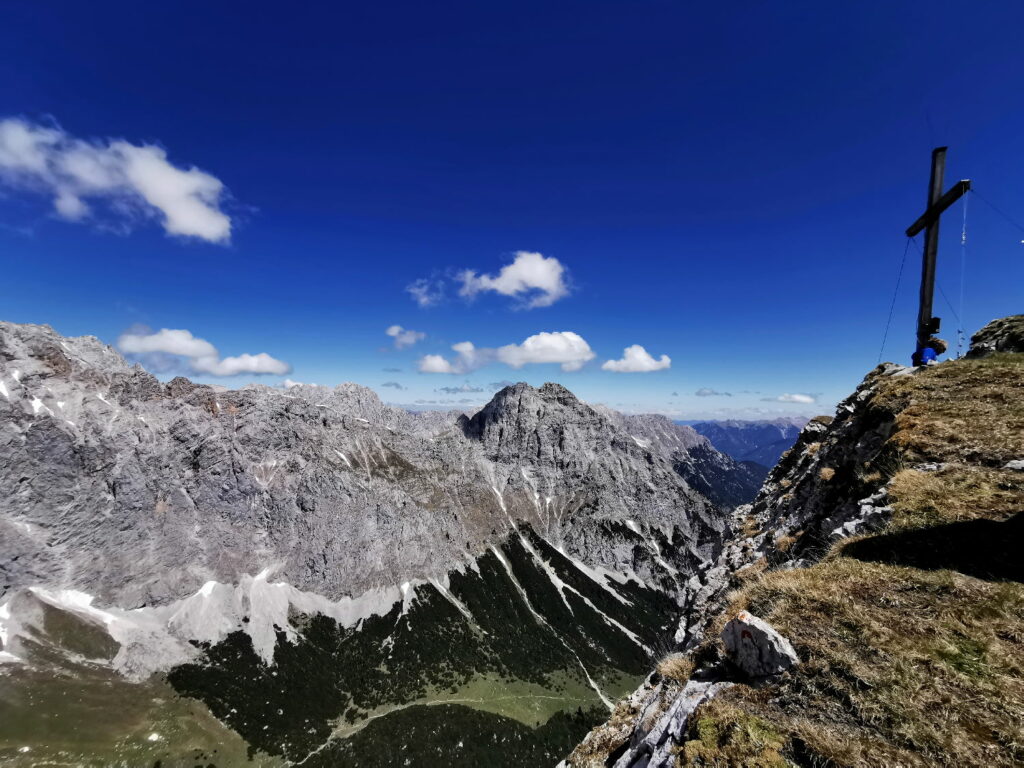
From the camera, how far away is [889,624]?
10.1 meters

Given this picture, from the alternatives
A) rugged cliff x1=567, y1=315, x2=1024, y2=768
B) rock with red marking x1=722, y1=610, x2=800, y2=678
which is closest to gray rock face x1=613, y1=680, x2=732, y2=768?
rugged cliff x1=567, y1=315, x2=1024, y2=768

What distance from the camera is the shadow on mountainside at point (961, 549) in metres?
11.4

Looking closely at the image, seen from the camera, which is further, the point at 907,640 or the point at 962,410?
the point at 962,410

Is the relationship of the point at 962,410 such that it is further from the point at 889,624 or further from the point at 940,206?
the point at 889,624

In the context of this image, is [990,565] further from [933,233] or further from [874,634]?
[933,233]

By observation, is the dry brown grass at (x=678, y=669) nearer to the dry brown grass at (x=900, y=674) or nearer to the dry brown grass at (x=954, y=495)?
the dry brown grass at (x=900, y=674)

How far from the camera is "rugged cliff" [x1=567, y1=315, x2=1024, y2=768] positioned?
25.1 feet

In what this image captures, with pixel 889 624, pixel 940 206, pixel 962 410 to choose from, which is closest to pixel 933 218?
pixel 940 206

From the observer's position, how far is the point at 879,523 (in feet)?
49.7

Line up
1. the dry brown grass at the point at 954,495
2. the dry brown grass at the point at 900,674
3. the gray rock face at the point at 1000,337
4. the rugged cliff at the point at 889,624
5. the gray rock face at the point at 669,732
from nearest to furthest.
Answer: the dry brown grass at the point at 900,674
the rugged cliff at the point at 889,624
the gray rock face at the point at 669,732
the dry brown grass at the point at 954,495
the gray rock face at the point at 1000,337

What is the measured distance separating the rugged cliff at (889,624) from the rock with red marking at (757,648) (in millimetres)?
130

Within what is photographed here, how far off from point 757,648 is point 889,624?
10.0 ft

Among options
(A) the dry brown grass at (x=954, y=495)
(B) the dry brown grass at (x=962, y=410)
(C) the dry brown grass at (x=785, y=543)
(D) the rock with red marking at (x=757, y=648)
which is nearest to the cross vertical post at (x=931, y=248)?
(B) the dry brown grass at (x=962, y=410)

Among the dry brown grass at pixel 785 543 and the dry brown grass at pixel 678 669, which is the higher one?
the dry brown grass at pixel 785 543
